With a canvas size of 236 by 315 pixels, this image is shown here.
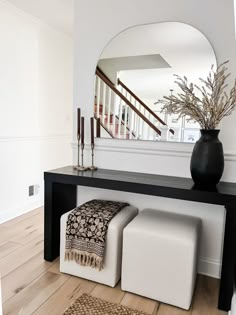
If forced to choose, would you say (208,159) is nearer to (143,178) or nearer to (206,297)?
(143,178)

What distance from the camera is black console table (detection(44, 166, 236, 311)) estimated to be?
1.62 meters

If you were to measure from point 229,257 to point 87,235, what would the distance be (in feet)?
3.07

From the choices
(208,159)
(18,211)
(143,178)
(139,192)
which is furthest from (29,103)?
(208,159)

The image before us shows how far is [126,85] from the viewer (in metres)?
2.27

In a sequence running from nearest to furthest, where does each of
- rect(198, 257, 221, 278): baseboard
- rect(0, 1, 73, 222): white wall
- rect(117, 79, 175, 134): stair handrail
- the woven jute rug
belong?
the woven jute rug, rect(198, 257, 221, 278): baseboard, rect(117, 79, 175, 134): stair handrail, rect(0, 1, 73, 222): white wall

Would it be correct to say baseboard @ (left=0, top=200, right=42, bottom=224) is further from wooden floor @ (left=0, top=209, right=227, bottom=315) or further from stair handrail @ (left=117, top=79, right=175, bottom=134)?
stair handrail @ (left=117, top=79, right=175, bottom=134)

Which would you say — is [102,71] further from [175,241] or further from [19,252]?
[19,252]

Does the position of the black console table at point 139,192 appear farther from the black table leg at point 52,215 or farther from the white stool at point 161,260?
the white stool at point 161,260

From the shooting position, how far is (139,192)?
183cm

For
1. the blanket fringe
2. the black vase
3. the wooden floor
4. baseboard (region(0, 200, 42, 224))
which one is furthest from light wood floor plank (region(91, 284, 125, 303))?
baseboard (region(0, 200, 42, 224))

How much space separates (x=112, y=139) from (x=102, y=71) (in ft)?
2.01

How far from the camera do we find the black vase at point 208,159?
1771 millimetres

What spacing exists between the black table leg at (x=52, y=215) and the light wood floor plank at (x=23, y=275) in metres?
0.09

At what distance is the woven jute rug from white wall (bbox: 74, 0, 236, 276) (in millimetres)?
802
